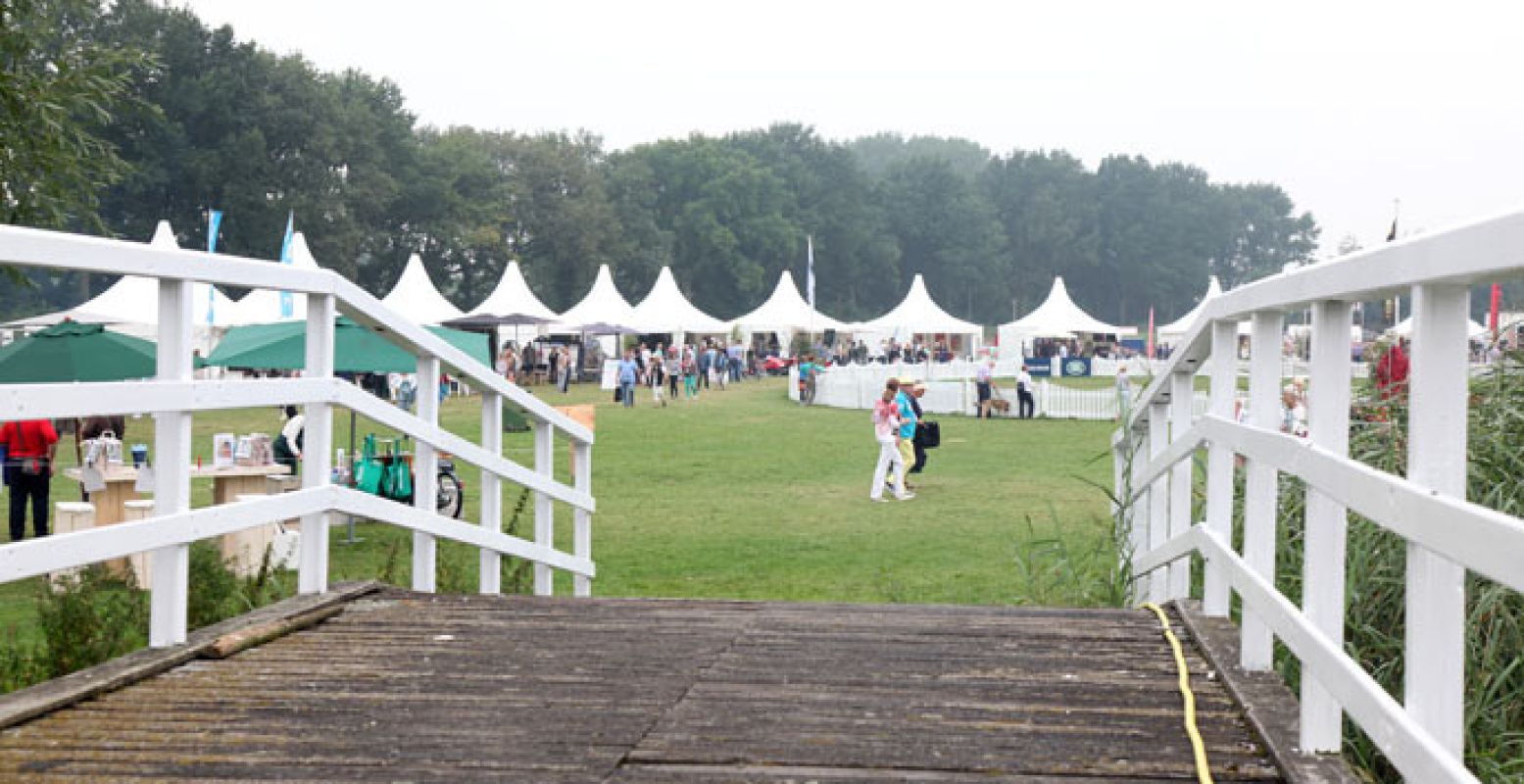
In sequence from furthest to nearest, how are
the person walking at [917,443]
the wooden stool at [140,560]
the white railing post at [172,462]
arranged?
the person walking at [917,443] → the wooden stool at [140,560] → the white railing post at [172,462]

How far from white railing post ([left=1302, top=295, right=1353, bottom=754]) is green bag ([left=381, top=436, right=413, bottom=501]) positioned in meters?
12.4

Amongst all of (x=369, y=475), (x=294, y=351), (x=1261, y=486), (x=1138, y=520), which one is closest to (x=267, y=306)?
(x=369, y=475)

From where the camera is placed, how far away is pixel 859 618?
5.97 m

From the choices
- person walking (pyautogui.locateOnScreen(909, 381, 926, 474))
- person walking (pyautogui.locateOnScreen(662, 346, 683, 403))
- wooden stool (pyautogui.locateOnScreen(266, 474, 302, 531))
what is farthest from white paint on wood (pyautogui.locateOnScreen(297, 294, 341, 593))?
person walking (pyautogui.locateOnScreen(662, 346, 683, 403))

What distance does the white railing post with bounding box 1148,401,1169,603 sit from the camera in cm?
653

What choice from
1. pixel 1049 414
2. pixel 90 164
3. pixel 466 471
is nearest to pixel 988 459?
pixel 466 471

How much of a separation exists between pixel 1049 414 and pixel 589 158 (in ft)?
232

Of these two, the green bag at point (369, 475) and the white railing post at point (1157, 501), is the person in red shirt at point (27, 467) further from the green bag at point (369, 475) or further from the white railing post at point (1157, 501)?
the white railing post at point (1157, 501)

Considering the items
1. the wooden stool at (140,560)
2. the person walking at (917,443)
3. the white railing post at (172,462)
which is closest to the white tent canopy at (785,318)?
the person walking at (917,443)

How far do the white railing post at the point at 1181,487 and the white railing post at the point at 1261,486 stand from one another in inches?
55.8

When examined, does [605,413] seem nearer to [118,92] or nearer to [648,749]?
[118,92]

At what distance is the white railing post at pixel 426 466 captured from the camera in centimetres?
637

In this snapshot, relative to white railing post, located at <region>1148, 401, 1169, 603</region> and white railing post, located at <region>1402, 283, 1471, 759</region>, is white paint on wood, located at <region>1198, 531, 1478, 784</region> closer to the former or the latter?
white railing post, located at <region>1402, 283, 1471, 759</region>

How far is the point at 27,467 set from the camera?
13.9 meters
